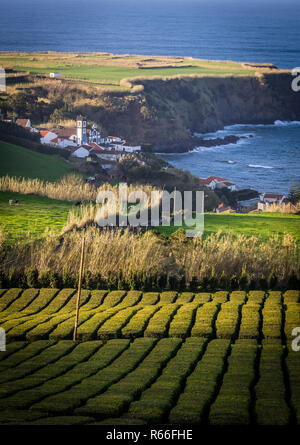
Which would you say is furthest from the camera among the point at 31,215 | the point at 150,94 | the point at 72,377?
the point at 150,94

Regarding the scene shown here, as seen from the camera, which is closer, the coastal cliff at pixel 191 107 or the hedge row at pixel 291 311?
the hedge row at pixel 291 311

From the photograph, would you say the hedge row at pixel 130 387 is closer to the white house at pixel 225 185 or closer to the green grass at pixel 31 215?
the green grass at pixel 31 215

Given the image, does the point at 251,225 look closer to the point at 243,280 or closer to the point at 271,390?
the point at 243,280

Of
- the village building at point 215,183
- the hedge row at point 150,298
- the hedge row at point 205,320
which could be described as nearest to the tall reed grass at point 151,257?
the hedge row at point 150,298

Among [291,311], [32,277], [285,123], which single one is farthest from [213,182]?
[285,123]

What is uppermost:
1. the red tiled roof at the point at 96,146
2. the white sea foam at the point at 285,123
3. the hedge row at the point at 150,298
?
the white sea foam at the point at 285,123

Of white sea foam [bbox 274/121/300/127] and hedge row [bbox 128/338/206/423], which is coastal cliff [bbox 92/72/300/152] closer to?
white sea foam [bbox 274/121/300/127]

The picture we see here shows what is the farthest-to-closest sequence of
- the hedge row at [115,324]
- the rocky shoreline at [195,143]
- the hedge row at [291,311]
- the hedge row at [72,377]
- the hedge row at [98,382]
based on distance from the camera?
the rocky shoreline at [195,143] < the hedge row at [115,324] < the hedge row at [291,311] < the hedge row at [72,377] < the hedge row at [98,382]
